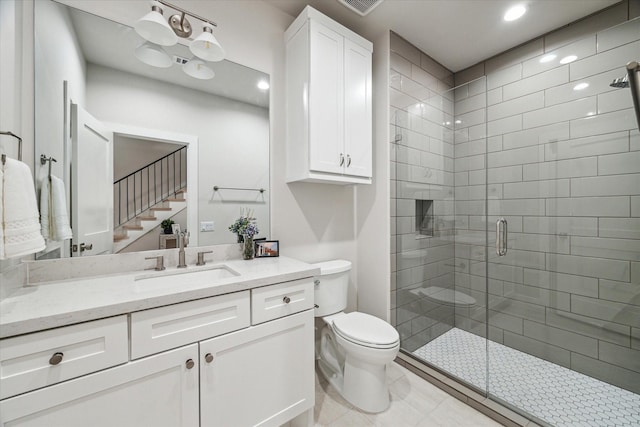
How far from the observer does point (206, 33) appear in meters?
1.44

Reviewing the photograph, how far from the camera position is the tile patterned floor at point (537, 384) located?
1490 mm

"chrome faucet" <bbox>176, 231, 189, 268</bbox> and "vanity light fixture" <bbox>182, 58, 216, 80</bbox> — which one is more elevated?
"vanity light fixture" <bbox>182, 58, 216, 80</bbox>

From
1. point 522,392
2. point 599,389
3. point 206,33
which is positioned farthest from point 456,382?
point 206,33

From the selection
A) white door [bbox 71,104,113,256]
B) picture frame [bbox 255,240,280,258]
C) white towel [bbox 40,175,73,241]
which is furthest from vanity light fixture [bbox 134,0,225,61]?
picture frame [bbox 255,240,280,258]

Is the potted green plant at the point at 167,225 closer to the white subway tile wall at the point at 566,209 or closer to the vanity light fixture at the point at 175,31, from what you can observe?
the vanity light fixture at the point at 175,31

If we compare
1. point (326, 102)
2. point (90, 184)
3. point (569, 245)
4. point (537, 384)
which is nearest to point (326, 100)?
point (326, 102)

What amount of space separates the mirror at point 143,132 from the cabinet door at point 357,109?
60cm

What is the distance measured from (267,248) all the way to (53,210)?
1.07m

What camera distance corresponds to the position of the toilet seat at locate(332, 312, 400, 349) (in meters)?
1.54

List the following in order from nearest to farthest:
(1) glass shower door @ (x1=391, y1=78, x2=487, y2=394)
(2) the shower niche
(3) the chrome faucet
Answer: (3) the chrome faucet
(1) glass shower door @ (x1=391, y1=78, x2=487, y2=394)
(2) the shower niche

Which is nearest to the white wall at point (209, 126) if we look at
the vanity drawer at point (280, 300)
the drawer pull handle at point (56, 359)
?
the vanity drawer at point (280, 300)

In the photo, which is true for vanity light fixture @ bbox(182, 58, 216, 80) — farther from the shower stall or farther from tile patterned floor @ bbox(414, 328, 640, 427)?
tile patterned floor @ bbox(414, 328, 640, 427)

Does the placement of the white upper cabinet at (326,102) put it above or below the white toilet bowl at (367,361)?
above

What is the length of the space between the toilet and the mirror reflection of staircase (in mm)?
950
